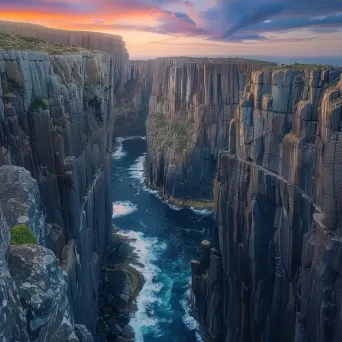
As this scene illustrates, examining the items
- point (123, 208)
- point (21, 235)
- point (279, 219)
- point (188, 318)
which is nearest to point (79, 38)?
point (123, 208)

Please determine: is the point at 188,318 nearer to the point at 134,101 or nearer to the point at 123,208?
the point at 123,208

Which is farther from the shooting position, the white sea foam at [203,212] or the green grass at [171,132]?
the green grass at [171,132]

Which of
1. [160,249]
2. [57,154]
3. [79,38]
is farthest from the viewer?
[79,38]

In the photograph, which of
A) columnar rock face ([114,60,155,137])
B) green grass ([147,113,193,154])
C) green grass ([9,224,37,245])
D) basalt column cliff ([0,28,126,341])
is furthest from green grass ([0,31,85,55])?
columnar rock face ([114,60,155,137])

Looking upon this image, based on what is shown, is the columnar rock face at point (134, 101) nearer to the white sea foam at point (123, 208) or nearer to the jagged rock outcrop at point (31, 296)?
the white sea foam at point (123, 208)

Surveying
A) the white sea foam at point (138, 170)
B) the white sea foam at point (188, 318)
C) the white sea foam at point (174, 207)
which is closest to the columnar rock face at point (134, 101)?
the white sea foam at point (138, 170)

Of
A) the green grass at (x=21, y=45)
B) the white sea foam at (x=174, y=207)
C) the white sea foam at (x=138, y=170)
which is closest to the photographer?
the green grass at (x=21, y=45)

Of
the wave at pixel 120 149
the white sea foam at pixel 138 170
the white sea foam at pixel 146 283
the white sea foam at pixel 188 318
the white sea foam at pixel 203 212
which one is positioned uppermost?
the wave at pixel 120 149

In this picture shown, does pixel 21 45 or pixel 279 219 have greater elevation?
pixel 21 45
